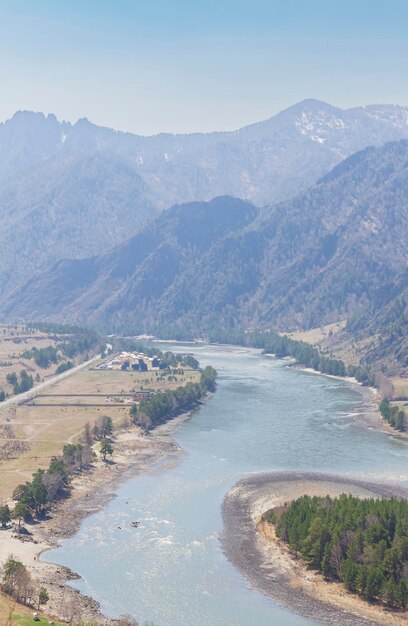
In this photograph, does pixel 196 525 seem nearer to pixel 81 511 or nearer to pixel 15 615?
pixel 81 511

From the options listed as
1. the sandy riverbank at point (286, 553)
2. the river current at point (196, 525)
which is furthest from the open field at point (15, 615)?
the sandy riverbank at point (286, 553)

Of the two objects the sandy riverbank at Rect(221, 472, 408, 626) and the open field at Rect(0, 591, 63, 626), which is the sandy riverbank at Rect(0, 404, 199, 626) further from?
the sandy riverbank at Rect(221, 472, 408, 626)

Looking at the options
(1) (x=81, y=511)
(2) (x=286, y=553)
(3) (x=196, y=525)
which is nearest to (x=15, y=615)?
(2) (x=286, y=553)

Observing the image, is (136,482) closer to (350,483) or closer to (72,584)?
(350,483)

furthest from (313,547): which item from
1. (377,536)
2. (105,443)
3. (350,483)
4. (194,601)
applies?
(105,443)

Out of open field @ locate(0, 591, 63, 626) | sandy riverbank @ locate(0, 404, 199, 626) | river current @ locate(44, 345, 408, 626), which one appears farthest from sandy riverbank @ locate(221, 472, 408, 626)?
open field @ locate(0, 591, 63, 626)

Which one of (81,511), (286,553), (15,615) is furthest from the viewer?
(81,511)

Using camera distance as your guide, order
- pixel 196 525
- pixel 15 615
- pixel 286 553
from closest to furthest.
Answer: pixel 15 615, pixel 286 553, pixel 196 525
